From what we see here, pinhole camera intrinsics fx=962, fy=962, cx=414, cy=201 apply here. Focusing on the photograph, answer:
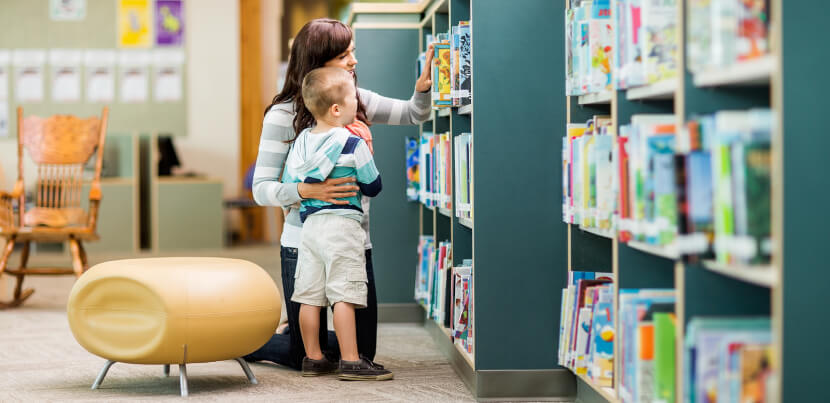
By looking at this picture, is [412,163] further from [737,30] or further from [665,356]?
[737,30]

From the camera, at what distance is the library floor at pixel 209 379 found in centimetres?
279

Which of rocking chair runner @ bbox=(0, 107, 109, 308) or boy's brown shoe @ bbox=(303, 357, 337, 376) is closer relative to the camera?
boy's brown shoe @ bbox=(303, 357, 337, 376)

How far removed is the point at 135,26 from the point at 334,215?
19.7ft

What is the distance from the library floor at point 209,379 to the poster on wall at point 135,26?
470 centimetres

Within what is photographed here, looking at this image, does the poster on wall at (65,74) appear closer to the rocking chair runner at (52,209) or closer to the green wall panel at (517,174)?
the rocking chair runner at (52,209)

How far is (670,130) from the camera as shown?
186cm

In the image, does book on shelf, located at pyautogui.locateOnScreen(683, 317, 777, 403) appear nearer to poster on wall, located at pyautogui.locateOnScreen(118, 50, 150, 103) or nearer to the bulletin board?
the bulletin board

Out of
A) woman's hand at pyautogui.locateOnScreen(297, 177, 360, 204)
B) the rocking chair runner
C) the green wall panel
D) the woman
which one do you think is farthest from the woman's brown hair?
the rocking chair runner

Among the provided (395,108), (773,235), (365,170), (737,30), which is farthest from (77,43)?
(773,235)

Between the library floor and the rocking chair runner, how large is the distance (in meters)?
0.89

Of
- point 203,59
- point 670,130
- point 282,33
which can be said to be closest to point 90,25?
point 203,59

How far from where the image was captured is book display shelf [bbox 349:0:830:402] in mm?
1486

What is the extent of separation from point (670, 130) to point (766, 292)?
35cm

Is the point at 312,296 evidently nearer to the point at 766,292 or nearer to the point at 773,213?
the point at 766,292
